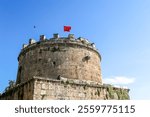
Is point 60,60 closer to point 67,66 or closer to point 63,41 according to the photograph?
point 67,66

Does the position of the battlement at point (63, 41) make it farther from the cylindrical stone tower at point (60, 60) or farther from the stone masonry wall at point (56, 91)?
the stone masonry wall at point (56, 91)

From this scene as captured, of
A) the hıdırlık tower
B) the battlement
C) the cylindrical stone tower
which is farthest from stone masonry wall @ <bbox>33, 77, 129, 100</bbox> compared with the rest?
the battlement

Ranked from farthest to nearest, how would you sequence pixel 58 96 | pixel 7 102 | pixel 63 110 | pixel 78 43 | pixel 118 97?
1. pixel 78 43
2. pixel 118 97
3. pixel 58 96
4. pixel 7 102
5. pixel 63 110

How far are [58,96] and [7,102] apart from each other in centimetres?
971

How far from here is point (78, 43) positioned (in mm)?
23812

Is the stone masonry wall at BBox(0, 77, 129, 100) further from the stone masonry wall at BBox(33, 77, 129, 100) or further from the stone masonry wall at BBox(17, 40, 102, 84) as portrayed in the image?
the stone masonry wall at BBox(17, 40, 102, 84)

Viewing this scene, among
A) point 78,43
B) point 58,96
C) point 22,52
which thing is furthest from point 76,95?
point 22,52

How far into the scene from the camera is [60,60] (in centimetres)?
2269

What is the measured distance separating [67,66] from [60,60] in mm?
880

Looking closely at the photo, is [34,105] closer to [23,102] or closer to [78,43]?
[23,102]

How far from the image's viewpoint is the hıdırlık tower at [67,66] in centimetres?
1988

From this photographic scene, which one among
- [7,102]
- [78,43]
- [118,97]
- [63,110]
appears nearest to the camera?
[63,110]

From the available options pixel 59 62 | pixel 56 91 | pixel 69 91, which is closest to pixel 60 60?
pixel 59 62

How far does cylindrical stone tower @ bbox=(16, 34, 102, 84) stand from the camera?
2239 centimetres
